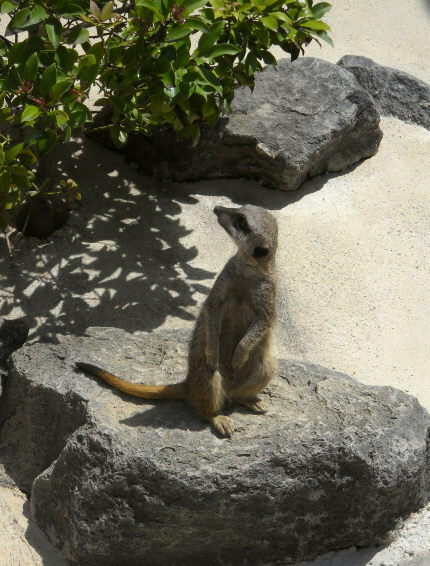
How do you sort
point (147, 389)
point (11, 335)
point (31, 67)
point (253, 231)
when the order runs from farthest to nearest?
point (11, 335) < point (31, 67) < point (147, 389) < point (253, 231)

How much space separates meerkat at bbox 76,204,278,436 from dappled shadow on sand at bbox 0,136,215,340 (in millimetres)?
1256

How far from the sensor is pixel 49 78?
151 inches

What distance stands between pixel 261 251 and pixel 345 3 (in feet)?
19.1

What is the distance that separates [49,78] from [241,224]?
122 cm

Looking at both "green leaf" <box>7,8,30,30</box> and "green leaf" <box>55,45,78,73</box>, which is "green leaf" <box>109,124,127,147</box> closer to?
"green leaf" <box>55,45,78,73</box>

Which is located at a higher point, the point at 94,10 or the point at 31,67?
the point at 94,10

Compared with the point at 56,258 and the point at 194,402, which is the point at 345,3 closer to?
the point at 56,258

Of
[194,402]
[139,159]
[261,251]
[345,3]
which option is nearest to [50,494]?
[194,402]

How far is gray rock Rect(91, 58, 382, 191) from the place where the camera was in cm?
578

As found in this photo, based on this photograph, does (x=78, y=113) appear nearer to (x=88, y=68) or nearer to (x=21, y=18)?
(x=88, y=68)

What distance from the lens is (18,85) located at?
399 cm

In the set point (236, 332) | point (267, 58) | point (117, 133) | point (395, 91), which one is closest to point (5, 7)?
point (117, 133)

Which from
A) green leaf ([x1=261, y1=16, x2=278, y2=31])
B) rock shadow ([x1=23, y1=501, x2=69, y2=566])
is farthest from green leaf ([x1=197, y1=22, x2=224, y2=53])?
rock shadow ([x1=23, y1=501, x2=69, y2=566])

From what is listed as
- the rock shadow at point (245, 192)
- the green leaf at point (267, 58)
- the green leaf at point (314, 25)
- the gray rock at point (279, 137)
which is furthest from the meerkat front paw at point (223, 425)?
the gray rock at point (279, 137)
